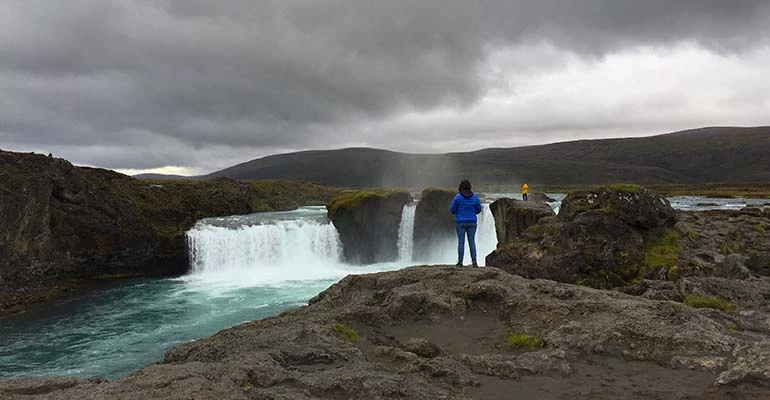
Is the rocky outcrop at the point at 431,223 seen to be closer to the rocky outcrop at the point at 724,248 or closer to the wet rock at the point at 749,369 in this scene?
the rocky outcrop at the point at 724,248

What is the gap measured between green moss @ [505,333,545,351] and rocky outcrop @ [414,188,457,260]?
34162mm

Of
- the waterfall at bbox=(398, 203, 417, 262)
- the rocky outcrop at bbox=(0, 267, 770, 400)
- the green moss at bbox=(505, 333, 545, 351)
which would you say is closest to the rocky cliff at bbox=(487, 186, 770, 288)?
the rocky outcrop at bbox=(0, 267, 770, 400)

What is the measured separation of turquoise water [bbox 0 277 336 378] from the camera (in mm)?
18891

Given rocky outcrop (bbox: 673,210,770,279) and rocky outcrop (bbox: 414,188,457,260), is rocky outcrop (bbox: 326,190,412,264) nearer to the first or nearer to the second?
rocky outcrop (bbox: 414,188,457,260)

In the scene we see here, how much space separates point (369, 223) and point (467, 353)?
3512 centimetres

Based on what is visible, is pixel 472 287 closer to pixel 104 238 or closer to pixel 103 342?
pixel 103 342

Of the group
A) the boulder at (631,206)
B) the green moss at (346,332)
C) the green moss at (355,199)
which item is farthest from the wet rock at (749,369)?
the green moss at (355,199)

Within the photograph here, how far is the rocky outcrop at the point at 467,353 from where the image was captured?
22.7 feet

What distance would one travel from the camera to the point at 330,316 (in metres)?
10.8

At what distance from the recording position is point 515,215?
2844 cm

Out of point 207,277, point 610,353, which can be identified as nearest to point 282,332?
point 610,353

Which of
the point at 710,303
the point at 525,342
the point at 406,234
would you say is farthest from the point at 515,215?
the point at 525,342

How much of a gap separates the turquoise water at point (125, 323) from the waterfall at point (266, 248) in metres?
4.58

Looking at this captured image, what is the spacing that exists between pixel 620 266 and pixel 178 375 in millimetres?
17369
